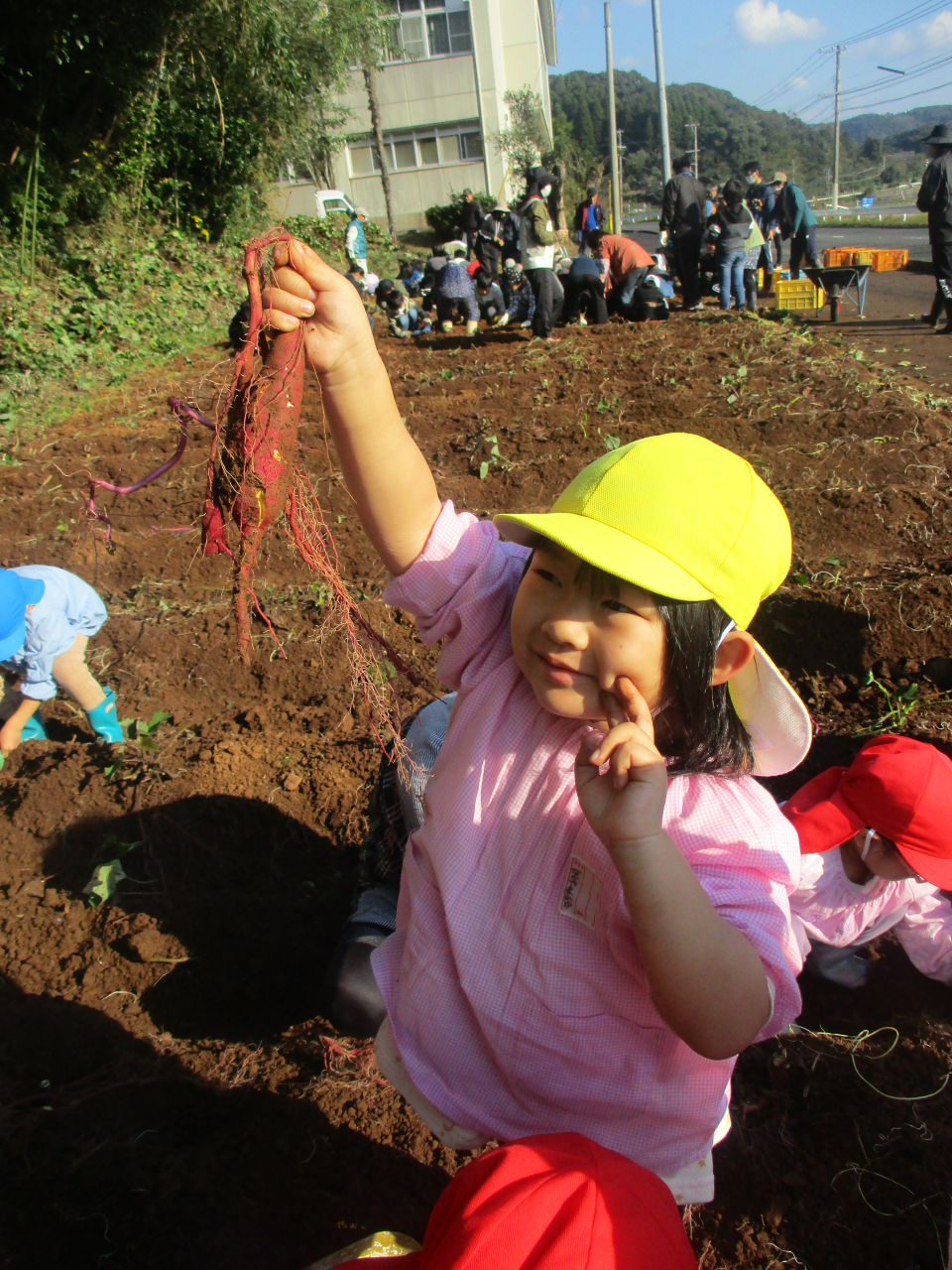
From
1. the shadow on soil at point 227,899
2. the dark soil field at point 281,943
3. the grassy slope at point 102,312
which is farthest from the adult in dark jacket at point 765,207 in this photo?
the shadow on soil at point 227,899

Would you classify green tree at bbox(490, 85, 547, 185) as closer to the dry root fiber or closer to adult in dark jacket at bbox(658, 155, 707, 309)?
adult in dark jacket at bbox(658, 155, 707, 309)

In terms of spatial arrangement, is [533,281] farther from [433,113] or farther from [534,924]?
[433,113]

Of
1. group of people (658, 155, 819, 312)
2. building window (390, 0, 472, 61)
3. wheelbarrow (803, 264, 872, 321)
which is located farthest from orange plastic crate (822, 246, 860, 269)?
building window (390, 0, 472, 61)

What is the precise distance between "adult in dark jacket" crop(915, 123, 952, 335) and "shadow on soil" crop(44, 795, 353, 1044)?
8.48 m

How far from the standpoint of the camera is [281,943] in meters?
2.27

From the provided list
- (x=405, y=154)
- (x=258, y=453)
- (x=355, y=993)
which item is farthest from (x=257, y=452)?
(x=405, y=154)

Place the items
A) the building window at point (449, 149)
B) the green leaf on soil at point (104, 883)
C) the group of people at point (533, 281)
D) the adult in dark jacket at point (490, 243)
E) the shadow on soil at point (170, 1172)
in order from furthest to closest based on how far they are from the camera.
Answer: the building window at point (449, 149) < the adult in dark jacket at point (490, 243) < the group of people at point (533, 281) < the green leaf on soil at point (104, 883) < the shadow on soil at point (170, 1172)

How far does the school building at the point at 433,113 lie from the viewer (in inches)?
1187

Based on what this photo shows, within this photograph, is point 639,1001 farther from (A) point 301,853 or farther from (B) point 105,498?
(B) point 105,498

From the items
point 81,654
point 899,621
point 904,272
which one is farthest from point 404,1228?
point 904,272

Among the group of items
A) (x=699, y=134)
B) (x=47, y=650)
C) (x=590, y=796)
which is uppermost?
(x=699, y=134)

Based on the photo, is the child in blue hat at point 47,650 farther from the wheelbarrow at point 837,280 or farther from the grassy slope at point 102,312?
the wheelbarrow at point 837,280

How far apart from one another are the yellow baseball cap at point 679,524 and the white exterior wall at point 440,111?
32828 mm

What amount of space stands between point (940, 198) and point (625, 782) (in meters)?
9.21
